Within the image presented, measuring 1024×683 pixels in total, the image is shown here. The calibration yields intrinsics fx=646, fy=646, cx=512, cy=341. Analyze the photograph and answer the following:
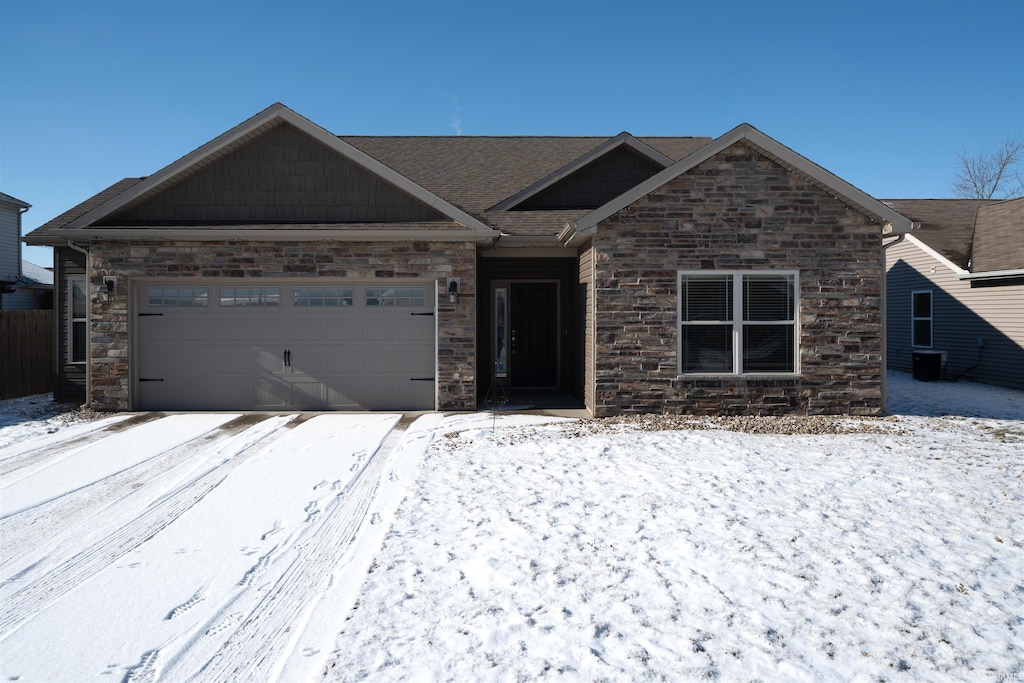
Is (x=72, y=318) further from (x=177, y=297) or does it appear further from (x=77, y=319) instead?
(x=177, y=297)

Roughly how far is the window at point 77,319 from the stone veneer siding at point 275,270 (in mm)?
1777

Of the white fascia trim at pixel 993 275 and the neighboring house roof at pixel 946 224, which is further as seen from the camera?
the neighboring house roof at pixel 946 224

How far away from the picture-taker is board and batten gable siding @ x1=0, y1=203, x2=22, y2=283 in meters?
21.6

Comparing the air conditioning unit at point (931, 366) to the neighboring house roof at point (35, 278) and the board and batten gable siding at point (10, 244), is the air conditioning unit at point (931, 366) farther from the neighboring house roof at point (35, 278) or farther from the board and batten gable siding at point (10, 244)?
the neighboring house roof at point (35, 278)

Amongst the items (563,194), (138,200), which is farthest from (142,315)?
(563,194)

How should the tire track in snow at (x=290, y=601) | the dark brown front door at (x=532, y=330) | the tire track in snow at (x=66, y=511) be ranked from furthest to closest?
1. the dark brown front door at (x=532, y=330)
2. the tire track in snow at (x=66, y=511)
3. the tire track in snow at (x=290, y=601)

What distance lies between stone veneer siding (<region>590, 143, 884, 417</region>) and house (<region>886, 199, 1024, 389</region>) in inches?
150

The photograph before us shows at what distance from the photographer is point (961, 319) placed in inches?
612

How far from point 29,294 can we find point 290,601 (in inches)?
979

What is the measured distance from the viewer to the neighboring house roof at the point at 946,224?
16.0 m

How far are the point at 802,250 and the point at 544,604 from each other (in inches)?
315

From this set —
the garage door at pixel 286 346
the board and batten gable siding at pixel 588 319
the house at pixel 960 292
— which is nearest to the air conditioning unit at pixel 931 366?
the house at pixel 960 292

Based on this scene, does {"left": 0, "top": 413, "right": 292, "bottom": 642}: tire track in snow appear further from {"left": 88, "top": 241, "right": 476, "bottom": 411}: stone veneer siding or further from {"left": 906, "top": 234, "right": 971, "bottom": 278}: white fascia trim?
{"left": 906, "top": 234, "right": 971, "bottom": 278}: white fascia trim

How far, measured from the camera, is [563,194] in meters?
12.5
